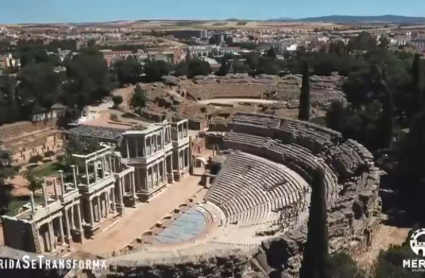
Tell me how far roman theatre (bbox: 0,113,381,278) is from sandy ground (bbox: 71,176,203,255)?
668 mm

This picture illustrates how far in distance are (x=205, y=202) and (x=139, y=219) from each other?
16.8 ft

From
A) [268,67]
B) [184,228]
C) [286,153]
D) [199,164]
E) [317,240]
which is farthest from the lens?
[268,67]

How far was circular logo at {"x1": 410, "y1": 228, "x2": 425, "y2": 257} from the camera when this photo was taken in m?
19.6

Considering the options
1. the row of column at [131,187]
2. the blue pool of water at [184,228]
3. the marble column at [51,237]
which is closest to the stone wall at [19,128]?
the row of column at [131,187]

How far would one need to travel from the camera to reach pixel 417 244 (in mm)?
21250

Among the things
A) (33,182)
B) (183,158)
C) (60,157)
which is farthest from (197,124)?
(33,182)

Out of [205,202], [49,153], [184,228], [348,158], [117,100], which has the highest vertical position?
[117,100]

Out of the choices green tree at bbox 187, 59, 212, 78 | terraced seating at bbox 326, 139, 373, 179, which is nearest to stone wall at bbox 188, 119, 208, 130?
terraced seating at bbox 326, 139, 373, 179

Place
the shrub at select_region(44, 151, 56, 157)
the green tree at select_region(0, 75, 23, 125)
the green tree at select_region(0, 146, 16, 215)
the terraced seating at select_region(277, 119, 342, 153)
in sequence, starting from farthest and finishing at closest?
the green tree at select_region(0, 75, 23, 125) → the shrub at select_region(44, 151, 56, 157) → the terraced seating at select_region(277, 119, 342, 153) → the green tree at select_region(0, 146, 16, 215)

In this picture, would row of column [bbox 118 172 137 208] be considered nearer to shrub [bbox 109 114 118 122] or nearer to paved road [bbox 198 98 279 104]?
shrub [bbox 109 114 118 122]

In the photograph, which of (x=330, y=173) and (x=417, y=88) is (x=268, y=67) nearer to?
(x=417, y=88)

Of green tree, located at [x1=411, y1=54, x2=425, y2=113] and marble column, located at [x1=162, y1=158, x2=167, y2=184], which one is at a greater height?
green tree, located at [x1=411, y1=54, x2=425, y2=113]

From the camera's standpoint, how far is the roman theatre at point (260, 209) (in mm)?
20344

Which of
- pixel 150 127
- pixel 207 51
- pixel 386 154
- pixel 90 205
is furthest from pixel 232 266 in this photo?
pixel 207 51
